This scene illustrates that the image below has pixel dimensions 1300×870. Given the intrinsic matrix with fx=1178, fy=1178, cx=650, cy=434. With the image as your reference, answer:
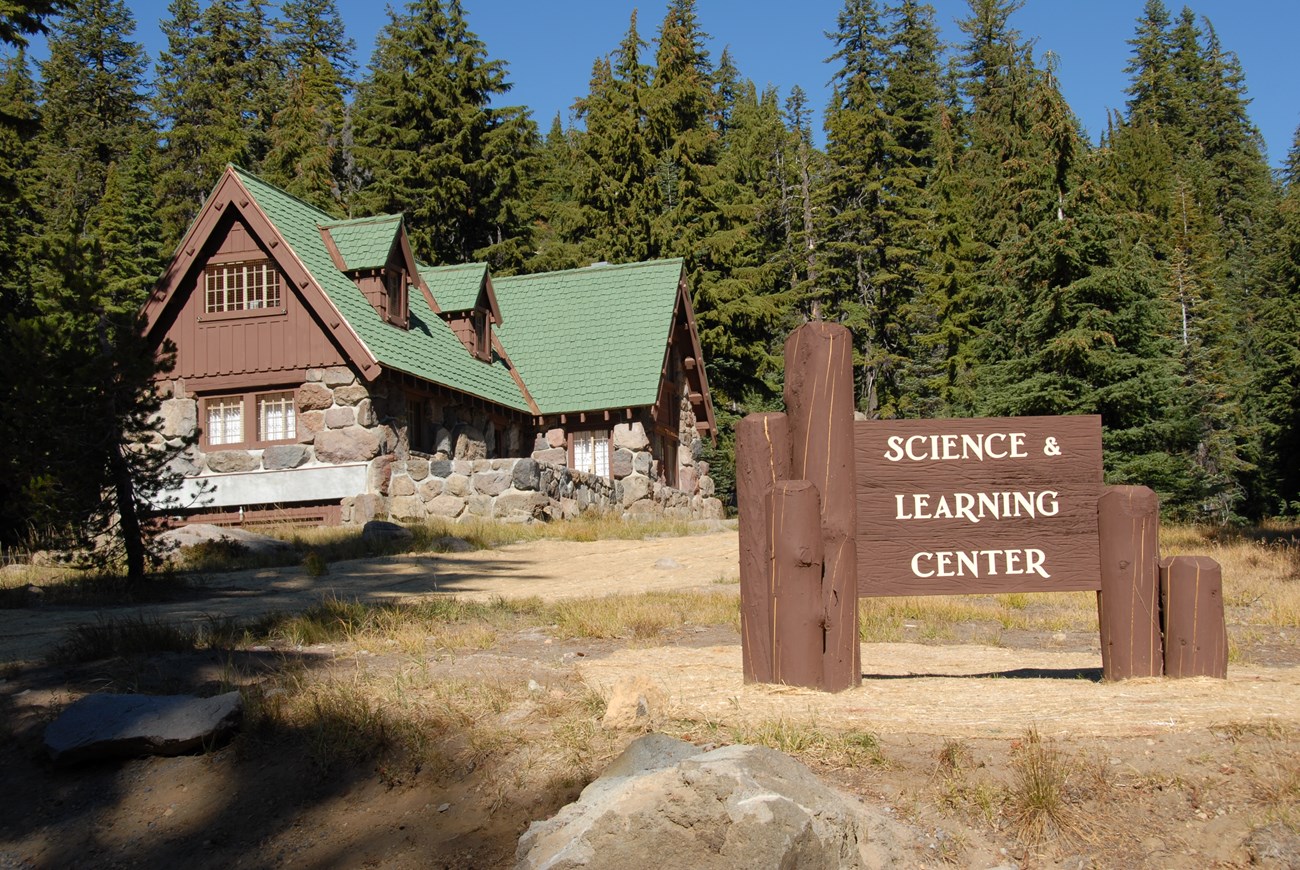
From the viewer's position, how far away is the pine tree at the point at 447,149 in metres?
46.5

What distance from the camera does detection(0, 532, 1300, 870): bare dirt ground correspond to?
5023mm

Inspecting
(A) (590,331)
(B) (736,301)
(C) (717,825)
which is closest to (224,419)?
(A) (590,331)

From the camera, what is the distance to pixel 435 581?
14250 millimetres

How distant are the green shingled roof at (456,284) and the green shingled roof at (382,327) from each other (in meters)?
0.67

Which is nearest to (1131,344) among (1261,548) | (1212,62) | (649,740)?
(1261,548)

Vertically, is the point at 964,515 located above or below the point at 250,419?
below

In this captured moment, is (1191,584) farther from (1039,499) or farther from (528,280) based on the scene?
(528,280)

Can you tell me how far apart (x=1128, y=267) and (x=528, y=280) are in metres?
16.1

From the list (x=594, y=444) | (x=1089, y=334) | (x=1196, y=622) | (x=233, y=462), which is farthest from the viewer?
(x=594, y=444)

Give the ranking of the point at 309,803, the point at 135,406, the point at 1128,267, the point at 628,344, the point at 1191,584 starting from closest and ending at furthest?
the point at 309,803, the point at 1191,584, the point at 135,406, the point at 1128,267, the point at 628,344

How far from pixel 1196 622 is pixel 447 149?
4339 centimetres

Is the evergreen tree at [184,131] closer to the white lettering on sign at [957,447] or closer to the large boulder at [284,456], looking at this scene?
the large boulder at [284,456]

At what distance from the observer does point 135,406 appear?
13.1 m

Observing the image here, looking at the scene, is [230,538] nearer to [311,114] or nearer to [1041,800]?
[1041,800]
